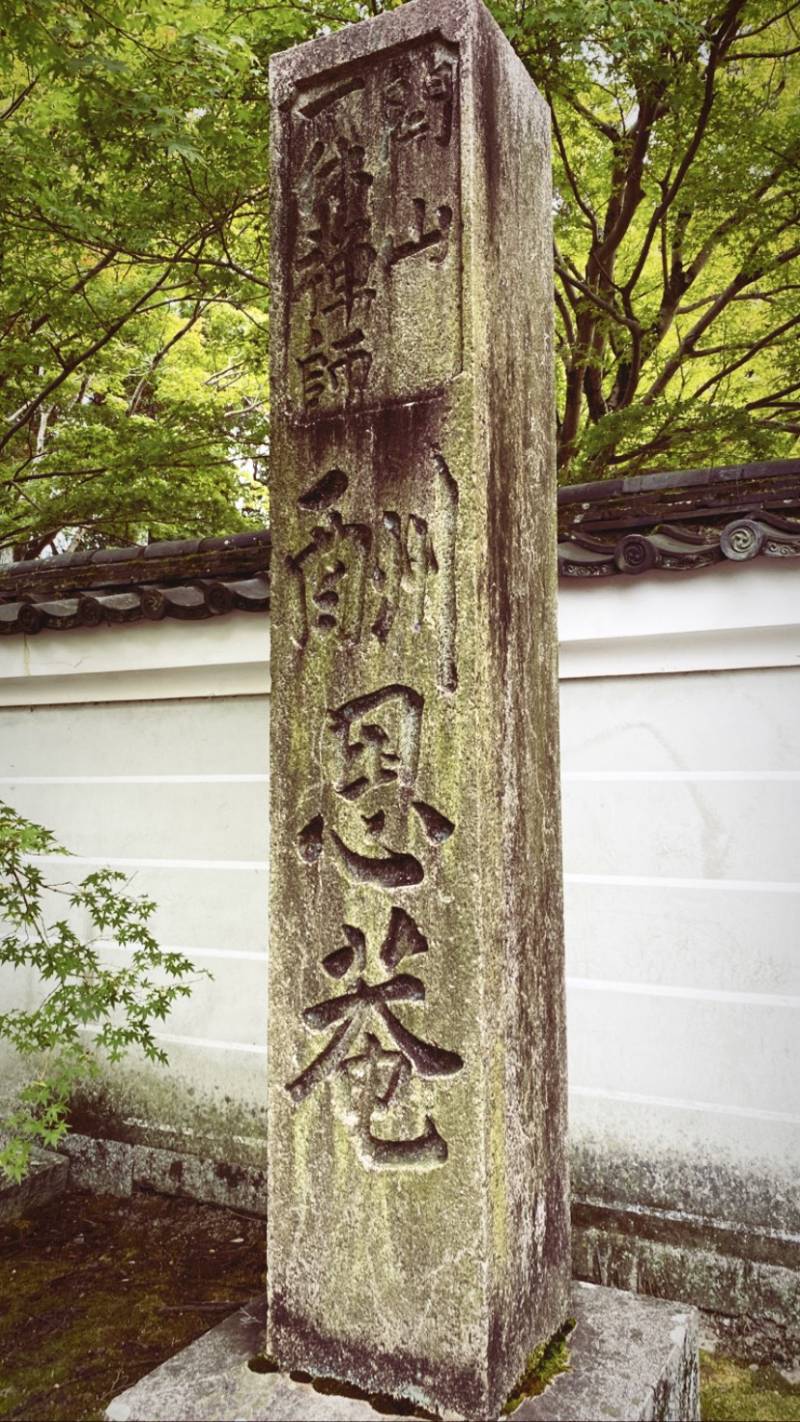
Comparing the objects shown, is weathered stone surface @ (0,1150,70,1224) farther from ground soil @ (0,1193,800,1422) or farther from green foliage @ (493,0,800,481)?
green foliage @ (493,0,800,481)

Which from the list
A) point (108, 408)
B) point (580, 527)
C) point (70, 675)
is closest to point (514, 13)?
point (580, 527)

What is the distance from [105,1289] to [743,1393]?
2.95m

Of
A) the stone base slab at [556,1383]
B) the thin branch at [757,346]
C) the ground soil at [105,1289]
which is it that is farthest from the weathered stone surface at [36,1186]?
the thin branch at [757,346]

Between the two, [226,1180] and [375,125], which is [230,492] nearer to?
[226,1180]

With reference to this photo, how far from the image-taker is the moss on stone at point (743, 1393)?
12.6ft

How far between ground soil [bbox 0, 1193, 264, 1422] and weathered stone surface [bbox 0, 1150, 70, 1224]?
65 millimetres

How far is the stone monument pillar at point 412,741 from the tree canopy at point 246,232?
3092 millimetres

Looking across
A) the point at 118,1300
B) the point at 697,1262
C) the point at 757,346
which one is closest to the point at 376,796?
the point at 697,1262

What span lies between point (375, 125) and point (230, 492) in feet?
26.8

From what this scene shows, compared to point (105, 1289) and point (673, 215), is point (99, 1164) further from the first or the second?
point (673, 215)

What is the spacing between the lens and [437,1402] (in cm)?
267

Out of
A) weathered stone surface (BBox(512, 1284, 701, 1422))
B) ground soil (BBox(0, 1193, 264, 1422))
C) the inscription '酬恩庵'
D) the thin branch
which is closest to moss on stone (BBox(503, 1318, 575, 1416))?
weathered stone surface (BBox(512, 1284, 701, 1422))

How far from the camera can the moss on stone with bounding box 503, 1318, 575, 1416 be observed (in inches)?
107

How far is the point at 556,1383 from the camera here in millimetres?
2766
